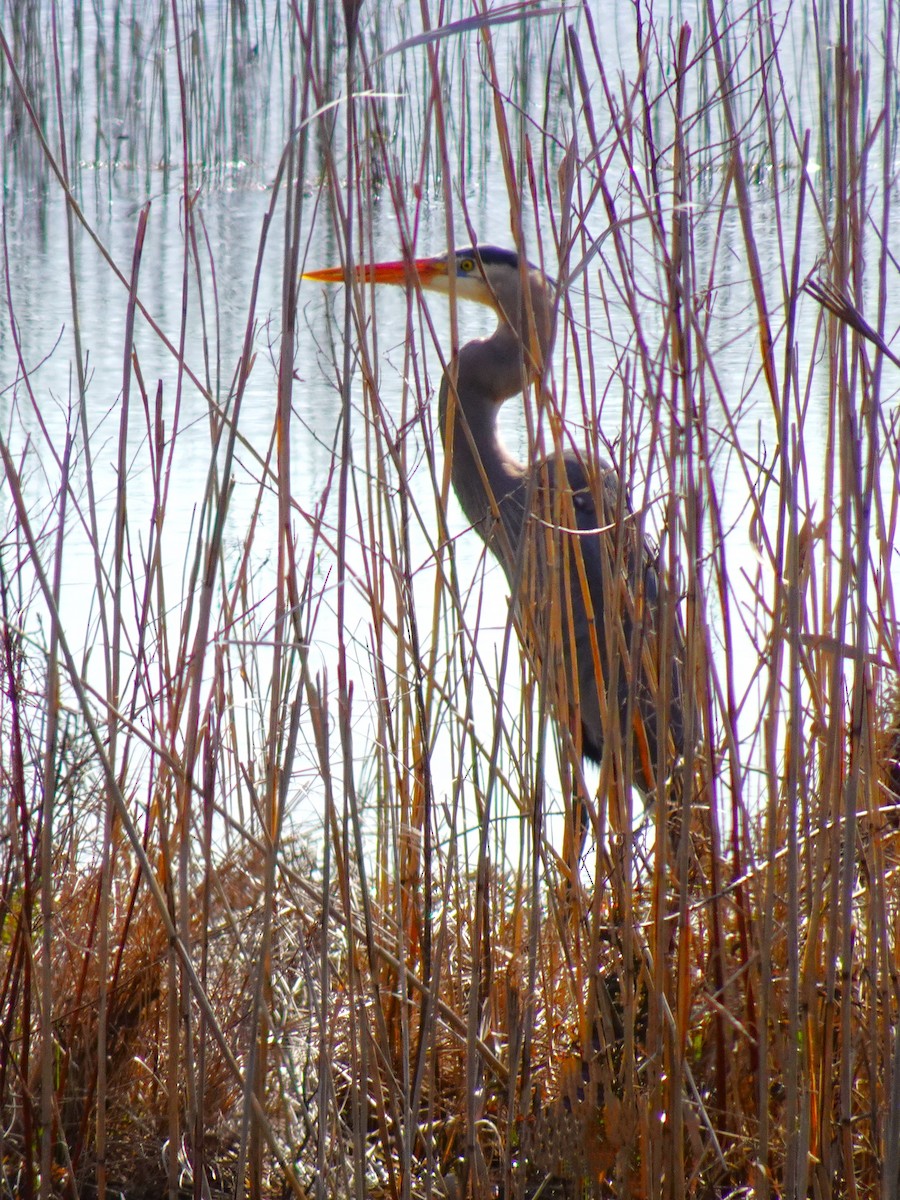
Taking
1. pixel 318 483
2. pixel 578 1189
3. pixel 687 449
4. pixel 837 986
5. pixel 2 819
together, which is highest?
pixel 318 483

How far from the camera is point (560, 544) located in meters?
0.89

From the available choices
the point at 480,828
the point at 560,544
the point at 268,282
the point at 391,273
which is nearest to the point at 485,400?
the point at 391,273

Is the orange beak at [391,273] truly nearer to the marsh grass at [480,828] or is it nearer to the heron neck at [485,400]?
the heron neck at [485,400]

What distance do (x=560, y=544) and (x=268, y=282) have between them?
318cm

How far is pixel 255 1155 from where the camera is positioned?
2.35ft

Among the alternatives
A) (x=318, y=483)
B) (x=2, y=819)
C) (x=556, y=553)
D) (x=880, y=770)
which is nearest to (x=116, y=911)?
(x=2, y=819)

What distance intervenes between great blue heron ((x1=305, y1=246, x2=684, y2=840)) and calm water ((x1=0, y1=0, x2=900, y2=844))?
5cm

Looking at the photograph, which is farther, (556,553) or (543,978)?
(543,978)

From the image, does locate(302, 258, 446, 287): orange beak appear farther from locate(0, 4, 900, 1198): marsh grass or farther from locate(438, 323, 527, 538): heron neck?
locate(0, 4, 900, 1198): marsh grass

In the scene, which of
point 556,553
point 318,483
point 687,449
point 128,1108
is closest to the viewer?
point 687,449

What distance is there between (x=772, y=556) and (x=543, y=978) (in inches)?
12.5

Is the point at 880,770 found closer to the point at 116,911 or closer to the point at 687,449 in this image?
the point at 687,449

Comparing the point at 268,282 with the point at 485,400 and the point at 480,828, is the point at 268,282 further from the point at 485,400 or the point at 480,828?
the point at 480,828

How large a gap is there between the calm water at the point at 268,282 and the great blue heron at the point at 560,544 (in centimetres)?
5
